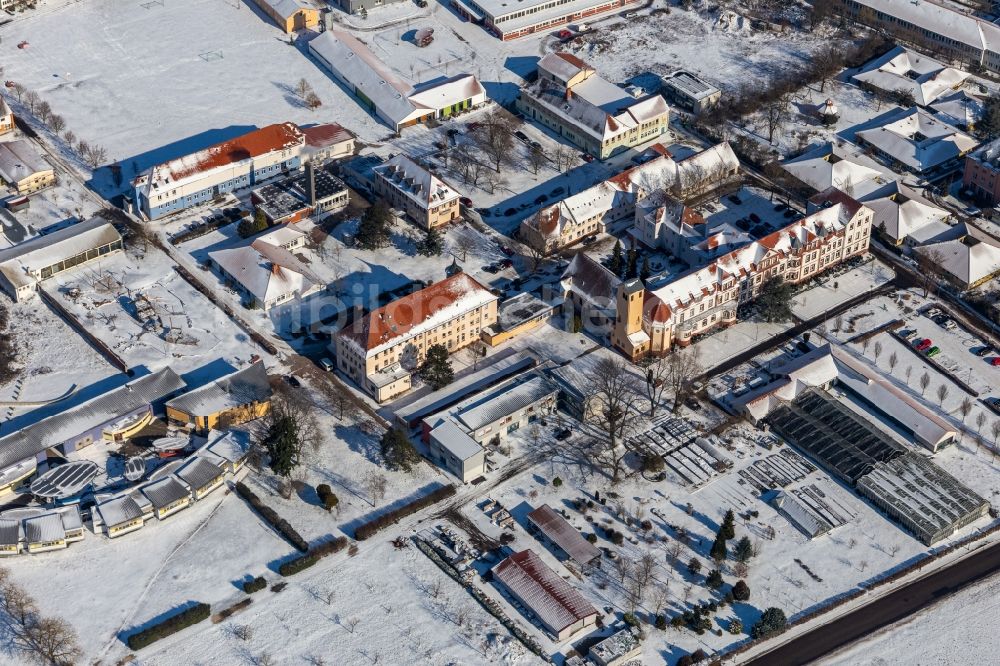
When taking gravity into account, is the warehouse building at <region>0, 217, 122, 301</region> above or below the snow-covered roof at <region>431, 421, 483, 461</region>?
above

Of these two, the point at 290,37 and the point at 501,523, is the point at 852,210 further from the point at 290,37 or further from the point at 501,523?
the point at 290,37

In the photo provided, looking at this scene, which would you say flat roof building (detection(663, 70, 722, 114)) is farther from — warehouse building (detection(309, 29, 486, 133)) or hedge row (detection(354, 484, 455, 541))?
hedge row (detection(354, 484, 455, 541))

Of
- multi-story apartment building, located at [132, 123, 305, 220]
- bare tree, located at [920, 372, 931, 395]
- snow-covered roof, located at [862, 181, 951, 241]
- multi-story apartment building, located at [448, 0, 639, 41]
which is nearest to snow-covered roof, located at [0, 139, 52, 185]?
multi-story apartment building, located at [132, 123, 305, 220]

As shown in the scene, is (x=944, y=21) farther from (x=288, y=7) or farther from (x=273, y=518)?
(x=273, y=518)

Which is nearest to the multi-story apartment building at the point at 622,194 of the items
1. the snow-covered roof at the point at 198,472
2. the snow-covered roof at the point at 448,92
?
the snow-covered roof at the point at 448,92

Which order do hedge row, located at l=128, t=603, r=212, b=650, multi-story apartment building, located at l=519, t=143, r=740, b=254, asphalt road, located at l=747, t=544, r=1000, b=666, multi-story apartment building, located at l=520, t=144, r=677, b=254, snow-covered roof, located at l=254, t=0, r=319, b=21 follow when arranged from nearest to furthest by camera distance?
hedge row, located at l=128, t=603, r=212, b=650 < asphalt road, located at l=747, t=544, r=1000, b=666 < multi-story apartment building, located at l=520, t=144, r=677, b=254 < multi-story apartment building, located at l=519, t=143, r=740, b=254 < snow-covered roof, located at l=254, t=0, r=319, b=21

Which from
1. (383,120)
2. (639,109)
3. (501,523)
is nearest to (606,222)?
(639,109)

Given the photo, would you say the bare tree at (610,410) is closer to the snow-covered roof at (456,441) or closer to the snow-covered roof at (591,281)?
the snow-covered roof at (591,281)
